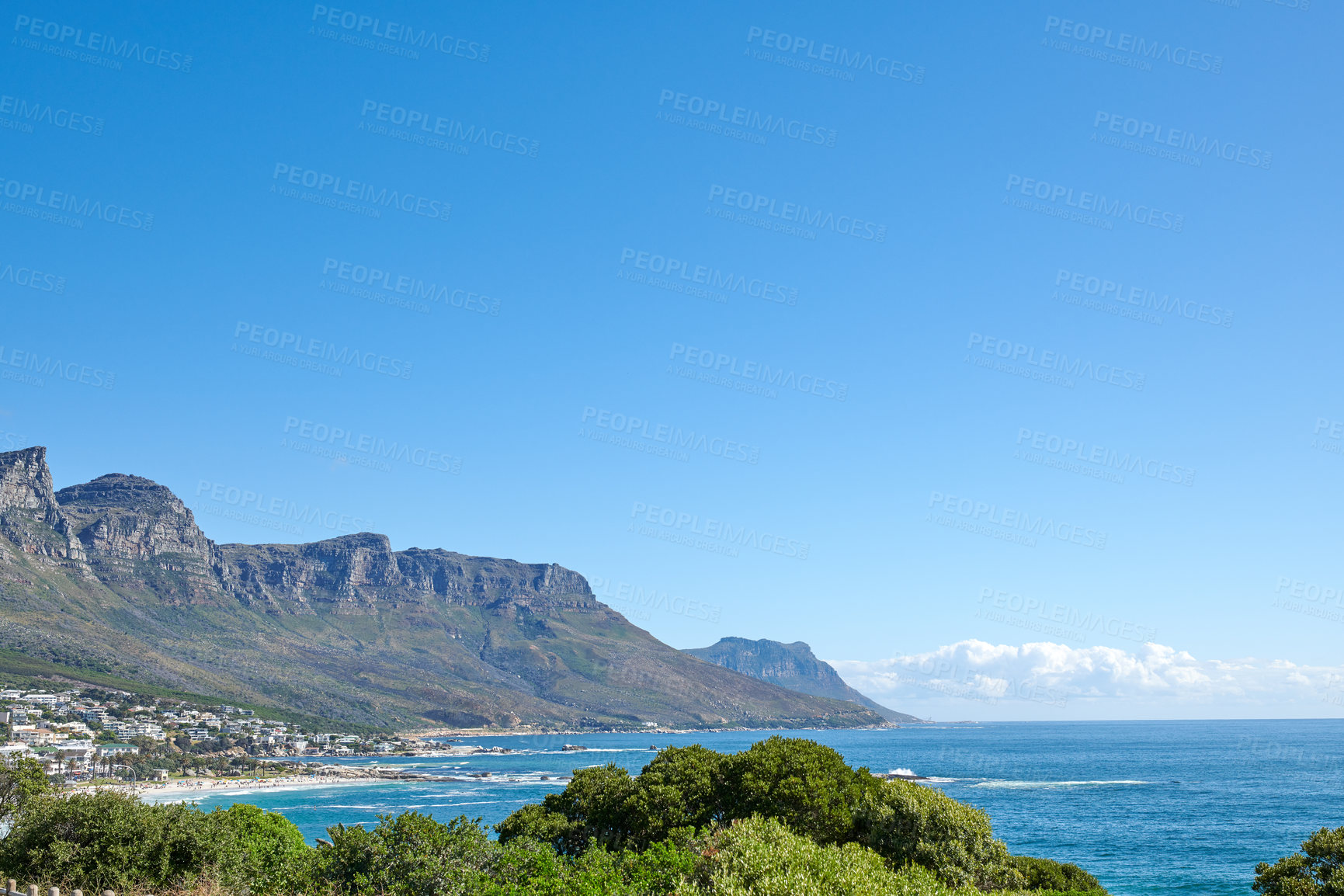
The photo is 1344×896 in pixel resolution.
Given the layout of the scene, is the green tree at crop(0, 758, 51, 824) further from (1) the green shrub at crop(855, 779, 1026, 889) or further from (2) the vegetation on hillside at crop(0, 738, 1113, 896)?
(1) the green shrub at crop(855, 779, 1026, 889)

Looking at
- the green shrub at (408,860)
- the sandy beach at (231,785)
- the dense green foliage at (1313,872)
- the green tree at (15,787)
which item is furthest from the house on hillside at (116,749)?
the dense green foliage at (1313,872)

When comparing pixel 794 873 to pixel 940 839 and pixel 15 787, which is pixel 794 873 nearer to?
pixel 940 839

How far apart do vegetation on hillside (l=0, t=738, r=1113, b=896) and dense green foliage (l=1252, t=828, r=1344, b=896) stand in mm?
7898

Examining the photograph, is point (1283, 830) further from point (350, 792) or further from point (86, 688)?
point (86, 688)

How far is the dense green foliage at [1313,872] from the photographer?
24688 mm

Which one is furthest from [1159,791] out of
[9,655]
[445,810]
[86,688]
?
[9,655]

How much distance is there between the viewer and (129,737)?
160000 mm

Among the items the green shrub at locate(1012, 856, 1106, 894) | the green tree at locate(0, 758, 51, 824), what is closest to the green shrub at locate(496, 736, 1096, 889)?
the green shrub at locate(1012, 856, 1106, 894)

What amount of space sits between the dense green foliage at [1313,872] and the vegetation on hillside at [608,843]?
7.90 meters

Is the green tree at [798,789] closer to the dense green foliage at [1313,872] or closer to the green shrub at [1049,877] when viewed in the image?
the green shrub at [1049,877]

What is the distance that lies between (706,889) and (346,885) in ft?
38.3

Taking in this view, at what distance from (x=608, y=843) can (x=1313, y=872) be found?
29771mm

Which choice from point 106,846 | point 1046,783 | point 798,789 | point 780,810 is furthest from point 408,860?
point 1046,783

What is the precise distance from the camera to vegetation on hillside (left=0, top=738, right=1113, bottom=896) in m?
21.3
